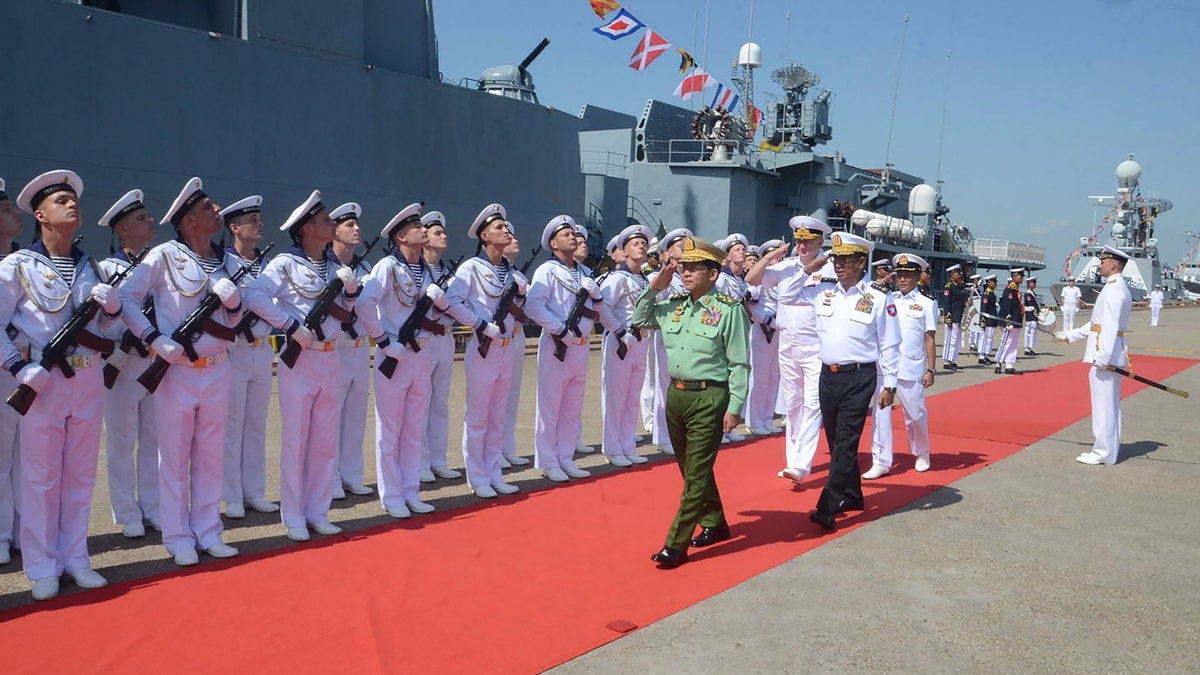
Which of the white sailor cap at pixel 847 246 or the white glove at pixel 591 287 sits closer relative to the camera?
the white sailor cap at pixel 847 246

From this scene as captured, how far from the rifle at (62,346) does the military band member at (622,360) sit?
363 centimetres

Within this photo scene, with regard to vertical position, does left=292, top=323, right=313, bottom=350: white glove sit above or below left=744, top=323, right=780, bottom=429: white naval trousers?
above

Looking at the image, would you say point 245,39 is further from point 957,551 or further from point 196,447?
point 957,551

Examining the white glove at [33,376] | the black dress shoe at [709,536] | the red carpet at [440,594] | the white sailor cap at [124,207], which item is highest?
the white sailor cap at [124,207]

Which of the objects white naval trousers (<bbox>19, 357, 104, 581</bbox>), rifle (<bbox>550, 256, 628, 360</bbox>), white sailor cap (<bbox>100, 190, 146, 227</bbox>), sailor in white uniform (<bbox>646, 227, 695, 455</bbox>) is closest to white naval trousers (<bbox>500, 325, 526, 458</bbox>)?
rifle (<bbox>550, 256, 628, 360</bbox>)

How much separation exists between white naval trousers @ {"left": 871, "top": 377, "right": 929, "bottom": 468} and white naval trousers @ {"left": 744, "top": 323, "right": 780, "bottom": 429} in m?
1.65

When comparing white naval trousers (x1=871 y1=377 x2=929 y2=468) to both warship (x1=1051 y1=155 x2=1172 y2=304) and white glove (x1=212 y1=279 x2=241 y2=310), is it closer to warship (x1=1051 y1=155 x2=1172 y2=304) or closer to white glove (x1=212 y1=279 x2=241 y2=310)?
white glove (x1=212 y1=279 x2=241 y2=310)

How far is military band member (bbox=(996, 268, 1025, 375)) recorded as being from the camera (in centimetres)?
1396

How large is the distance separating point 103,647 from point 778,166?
2065 cm

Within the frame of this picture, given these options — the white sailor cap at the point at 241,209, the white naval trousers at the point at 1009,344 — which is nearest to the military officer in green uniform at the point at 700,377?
the white sailor cap at the point at 241,209

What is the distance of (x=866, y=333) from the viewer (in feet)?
17.1

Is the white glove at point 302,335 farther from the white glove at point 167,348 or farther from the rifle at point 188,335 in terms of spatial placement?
the white glove at point 167,348

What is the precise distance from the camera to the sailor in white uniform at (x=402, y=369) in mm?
5180

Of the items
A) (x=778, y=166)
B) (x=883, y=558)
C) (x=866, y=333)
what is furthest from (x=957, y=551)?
(x=778, y=166)
